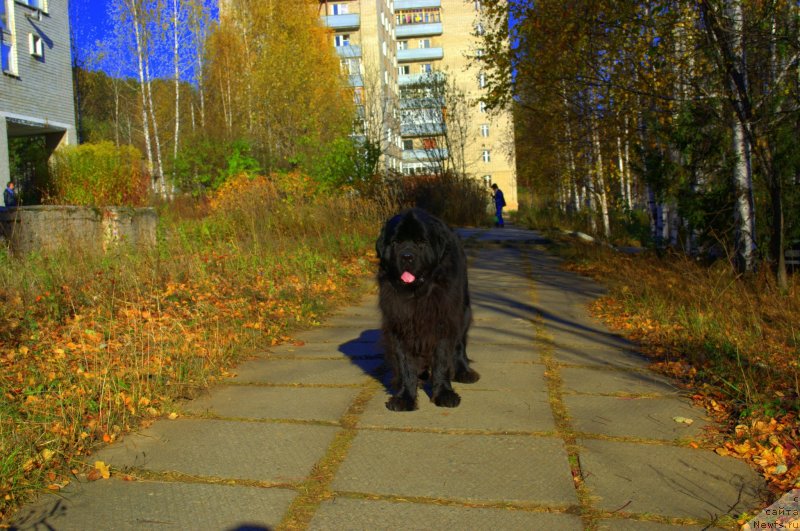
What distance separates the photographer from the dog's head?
389cm

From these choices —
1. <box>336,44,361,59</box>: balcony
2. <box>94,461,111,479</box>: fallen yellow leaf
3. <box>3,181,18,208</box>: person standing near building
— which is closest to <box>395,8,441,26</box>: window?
<box>336,44,361,59</box>: balcony

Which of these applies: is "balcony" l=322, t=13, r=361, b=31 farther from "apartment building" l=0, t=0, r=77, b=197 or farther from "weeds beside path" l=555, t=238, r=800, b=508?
"weeds beside path" l=555, t=238, r=800, b=508

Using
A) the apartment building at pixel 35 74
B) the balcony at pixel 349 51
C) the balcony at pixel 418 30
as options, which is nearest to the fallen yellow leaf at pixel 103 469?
the apartment building at pixel 35 74

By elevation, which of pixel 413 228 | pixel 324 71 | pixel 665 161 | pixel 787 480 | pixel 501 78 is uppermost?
pixel 324 71

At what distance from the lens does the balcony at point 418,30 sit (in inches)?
2309

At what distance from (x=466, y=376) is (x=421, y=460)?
1.43 metres

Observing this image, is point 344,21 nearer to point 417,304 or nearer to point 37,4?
point 37,4

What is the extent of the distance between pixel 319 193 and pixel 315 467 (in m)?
10.8

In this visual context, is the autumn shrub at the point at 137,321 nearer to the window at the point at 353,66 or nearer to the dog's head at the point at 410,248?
the dog's head at the point at 410,248

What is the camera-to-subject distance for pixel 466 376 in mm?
4441

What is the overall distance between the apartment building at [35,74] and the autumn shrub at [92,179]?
9332 millimetres

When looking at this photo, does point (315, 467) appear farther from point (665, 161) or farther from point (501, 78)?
point (501, 78)

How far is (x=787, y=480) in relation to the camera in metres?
2.71

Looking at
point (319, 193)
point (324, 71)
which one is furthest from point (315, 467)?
point (324, 71)
